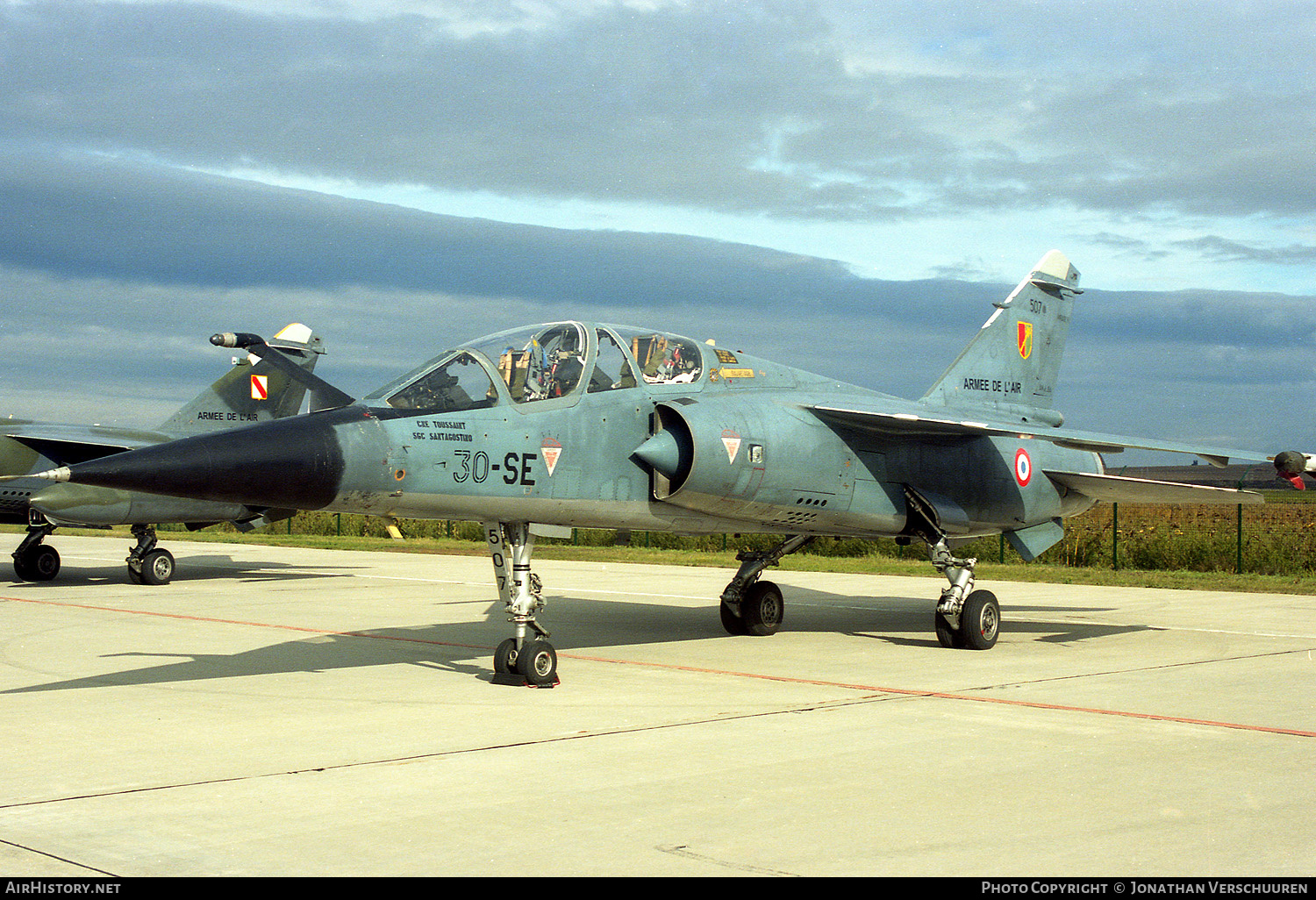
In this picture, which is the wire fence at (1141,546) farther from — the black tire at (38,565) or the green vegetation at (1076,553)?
the black tire at (38,565)

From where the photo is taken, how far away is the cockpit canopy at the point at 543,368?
9.35 m

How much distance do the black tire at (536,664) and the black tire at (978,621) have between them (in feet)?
16.1

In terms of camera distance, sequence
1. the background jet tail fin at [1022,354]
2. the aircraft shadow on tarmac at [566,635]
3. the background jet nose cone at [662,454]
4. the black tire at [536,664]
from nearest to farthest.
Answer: the black tire at [536,664]
the background jet nose cone at [662,454]
the aircraft shadow on tarmac at [566,635]
the background jet tail fin at [1022,354]

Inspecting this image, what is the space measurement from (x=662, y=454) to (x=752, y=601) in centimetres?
385

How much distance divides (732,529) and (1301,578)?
15688 millimetres

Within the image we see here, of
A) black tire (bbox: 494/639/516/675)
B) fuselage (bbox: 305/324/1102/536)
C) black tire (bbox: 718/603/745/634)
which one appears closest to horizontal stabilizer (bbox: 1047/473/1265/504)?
fuselage (bbox: 305/324/1102/536)

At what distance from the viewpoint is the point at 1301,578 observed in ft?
73.6

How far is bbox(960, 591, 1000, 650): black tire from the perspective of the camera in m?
12.4

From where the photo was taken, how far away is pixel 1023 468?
45.2 ft

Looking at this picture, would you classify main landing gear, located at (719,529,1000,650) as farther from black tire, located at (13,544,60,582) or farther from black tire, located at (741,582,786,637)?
black tire, located at (13,544,60,582)

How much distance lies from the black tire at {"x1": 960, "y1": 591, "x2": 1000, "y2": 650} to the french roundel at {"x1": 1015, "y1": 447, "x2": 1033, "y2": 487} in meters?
1.82

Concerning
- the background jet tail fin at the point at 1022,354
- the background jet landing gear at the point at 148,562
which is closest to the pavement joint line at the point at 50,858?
the background jet tail fin at the point at 1022,354

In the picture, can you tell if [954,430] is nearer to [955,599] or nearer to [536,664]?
[955,599]

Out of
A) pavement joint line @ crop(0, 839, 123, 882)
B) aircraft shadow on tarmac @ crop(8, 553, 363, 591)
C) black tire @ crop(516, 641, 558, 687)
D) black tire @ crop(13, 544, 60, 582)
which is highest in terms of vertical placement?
black tire @ crop(516, 641, 558, 687)
